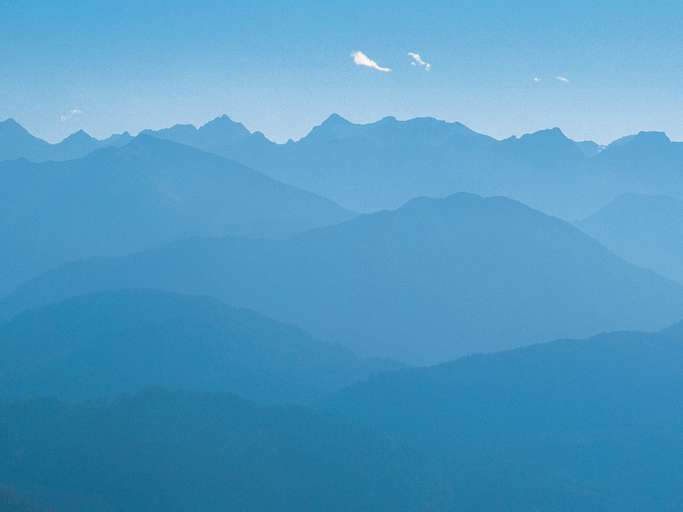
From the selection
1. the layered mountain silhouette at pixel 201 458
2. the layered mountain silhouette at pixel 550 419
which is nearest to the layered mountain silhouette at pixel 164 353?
the layered mountain silhouette at pixel 550 419

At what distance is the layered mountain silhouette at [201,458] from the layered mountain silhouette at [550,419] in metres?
10.0

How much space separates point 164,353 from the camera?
14000 centimetres

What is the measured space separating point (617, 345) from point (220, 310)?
83.3 m

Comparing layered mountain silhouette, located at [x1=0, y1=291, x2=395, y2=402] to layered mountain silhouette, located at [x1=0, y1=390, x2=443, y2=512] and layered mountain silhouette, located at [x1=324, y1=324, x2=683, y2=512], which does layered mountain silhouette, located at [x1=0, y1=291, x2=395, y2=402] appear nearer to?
layered mountain silhouette, located at [x1=324, y1=324, x2=683, y2=512]

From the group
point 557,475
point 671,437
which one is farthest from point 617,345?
point 557,475

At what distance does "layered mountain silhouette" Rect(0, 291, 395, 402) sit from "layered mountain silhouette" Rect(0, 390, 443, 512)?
24.4m

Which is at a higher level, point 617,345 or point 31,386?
point 617,345

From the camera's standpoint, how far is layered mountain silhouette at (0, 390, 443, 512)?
85.8 meters

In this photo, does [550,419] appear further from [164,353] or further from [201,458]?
[164,353]

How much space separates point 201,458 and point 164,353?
171ft

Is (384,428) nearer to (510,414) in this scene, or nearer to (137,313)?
(510,414)

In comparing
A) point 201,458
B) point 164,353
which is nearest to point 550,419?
point 201,458

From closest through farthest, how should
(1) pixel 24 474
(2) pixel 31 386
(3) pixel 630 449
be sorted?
1. (1) pixel 24 474
2. (3) pixel 630 449
3. (2) pixel 31 386

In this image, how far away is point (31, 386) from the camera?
427ft
